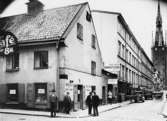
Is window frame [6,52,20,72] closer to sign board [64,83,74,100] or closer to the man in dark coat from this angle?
sign board [64,83,74,100]

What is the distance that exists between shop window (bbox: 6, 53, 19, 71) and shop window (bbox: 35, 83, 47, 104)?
1805mm

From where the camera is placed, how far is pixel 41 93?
47.5ft

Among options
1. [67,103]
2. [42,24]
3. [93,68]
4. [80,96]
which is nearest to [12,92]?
[67,103]

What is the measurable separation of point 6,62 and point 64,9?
4.54 meters

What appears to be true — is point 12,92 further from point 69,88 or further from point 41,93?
point 69,88

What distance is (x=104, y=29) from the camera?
24.4 m

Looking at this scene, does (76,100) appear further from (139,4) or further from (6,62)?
(139,4)

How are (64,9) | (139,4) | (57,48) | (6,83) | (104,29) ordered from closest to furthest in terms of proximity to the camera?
(139,4)
(57,48)
(6,83)
(64,9)
(104,29)

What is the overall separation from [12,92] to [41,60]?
2.34 meters

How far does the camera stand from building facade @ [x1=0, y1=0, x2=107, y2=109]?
14258mm

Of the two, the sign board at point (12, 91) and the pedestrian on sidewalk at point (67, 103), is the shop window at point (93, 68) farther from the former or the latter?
the sign board at point (12, 91)

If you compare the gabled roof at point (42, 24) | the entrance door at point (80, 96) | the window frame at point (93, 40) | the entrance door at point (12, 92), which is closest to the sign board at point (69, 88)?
the entrance door at point (80, 96)

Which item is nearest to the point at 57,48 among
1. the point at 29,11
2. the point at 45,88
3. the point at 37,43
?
the point at 37,43

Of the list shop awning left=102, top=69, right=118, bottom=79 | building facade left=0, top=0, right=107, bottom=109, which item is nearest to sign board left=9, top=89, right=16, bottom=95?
building facade left=0, top=0, right=107, bottom=109
